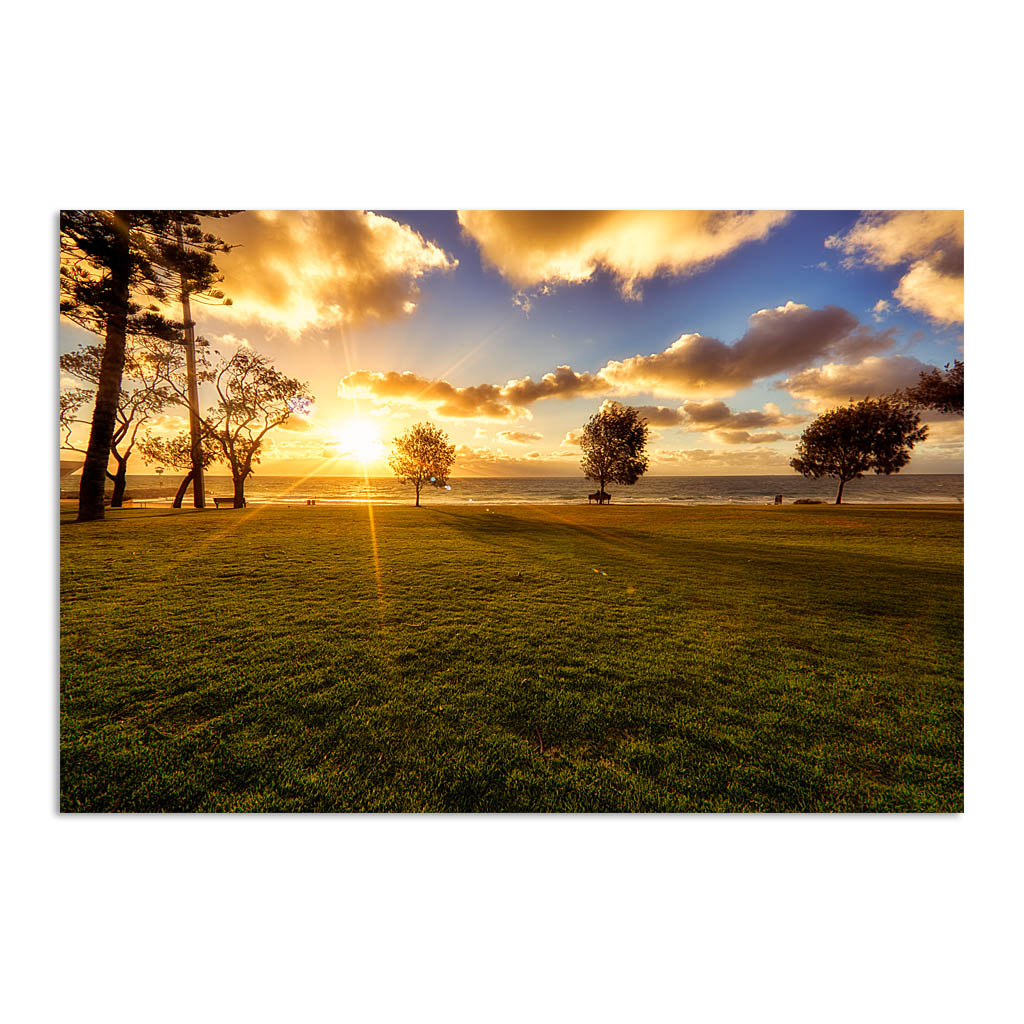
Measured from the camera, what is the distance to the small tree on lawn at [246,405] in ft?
18.6

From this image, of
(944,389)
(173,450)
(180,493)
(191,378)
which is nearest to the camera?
(944,389)

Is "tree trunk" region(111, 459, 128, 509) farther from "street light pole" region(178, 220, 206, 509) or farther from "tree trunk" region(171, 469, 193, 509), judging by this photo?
"tree trunk" region(171, 469, 193, 509)

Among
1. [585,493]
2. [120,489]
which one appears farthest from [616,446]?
[585,493]

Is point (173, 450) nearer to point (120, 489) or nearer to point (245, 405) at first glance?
point (245, 405)

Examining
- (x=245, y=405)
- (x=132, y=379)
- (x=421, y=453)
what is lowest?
(x=132, y=379)

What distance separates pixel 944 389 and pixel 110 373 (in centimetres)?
930

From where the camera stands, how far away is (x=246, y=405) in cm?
877

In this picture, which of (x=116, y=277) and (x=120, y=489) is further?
(x=120, y=489)

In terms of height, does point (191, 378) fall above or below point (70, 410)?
above

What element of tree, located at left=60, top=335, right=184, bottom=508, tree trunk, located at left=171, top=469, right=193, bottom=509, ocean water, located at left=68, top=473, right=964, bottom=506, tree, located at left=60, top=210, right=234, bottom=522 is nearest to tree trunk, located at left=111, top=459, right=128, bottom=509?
ocean water, located at left=68, top=473, right=964, bottom=506

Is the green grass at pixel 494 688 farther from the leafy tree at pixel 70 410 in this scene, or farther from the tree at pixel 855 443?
the tree at pixel 855 443

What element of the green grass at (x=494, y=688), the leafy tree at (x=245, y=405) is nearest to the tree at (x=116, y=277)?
the leafy tree at (x=245, y=405)

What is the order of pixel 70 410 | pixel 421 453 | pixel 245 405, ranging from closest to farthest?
pixel 70 410 < pixel 245 405 < pixel 421 453
